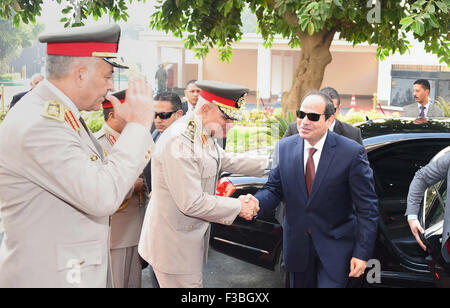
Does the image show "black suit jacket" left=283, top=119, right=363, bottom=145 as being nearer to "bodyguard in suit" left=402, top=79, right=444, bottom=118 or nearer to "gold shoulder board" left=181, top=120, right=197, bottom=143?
"gold shoulder board" left=181, top=120, right=197, bottom=143

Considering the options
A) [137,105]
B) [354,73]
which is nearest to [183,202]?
[137,105]

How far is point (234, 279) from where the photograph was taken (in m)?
5.05

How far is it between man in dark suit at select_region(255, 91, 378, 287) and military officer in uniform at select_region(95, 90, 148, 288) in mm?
899

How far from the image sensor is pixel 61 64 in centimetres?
186

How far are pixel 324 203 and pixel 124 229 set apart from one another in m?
1.38

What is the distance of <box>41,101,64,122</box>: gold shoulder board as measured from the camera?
5.68 feet

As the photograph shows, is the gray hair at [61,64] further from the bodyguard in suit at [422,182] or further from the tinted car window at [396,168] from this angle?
the tinted car window at [396,168]

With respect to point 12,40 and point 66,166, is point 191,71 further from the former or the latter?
point 66,166

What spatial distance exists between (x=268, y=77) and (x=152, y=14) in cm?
1672

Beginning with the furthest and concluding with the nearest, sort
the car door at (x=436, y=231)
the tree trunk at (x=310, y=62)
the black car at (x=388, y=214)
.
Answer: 1. the tree trunk at (x=310, y=62)
2. the black car at (x=388, y=214)
3. the car door at (x=436, y=231)

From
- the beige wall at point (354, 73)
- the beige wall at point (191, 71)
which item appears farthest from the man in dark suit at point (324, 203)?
the beige wall at point (354, 73)

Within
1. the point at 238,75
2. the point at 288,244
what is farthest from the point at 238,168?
the point at 238,75

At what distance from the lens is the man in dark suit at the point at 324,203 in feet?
10.0

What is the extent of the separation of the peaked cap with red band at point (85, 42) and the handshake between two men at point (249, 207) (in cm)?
153
